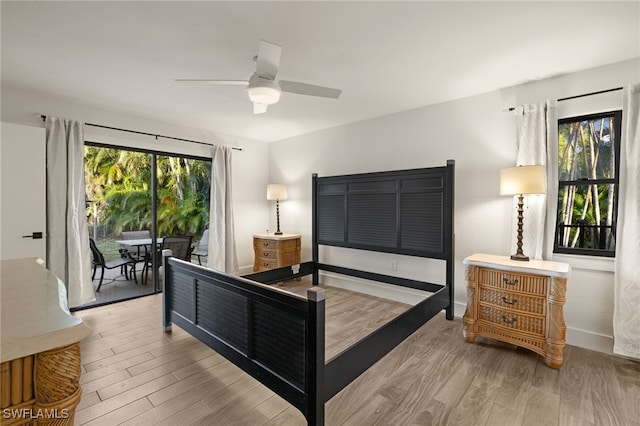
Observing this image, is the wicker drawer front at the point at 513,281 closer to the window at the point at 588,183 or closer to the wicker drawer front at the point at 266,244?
the window at the point at 588,183

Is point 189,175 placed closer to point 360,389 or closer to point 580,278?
point 360,389

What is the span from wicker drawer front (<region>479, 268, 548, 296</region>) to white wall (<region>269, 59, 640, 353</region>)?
0.60m

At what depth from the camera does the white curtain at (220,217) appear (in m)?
4.66

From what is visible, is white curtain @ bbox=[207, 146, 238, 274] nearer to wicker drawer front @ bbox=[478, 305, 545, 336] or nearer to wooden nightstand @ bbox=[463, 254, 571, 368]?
wooden nightstand @ bbox=[463, 254, 571, 368]

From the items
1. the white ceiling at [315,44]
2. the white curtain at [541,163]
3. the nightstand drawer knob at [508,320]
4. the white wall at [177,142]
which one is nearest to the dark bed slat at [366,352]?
the nightstand drawer knob at [508,320]

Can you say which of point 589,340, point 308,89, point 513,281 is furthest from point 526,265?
point 308,89

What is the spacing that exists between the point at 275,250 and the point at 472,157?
295 centimetres

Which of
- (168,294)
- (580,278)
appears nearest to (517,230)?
(580,278)

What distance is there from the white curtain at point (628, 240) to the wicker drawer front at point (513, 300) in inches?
25.0

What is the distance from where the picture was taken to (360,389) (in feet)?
6.64

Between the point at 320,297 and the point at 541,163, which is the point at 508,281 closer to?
the point at 541,163

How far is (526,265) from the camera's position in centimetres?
243

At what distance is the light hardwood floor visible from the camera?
1.75 meters

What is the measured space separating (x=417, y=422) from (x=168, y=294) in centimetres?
237
